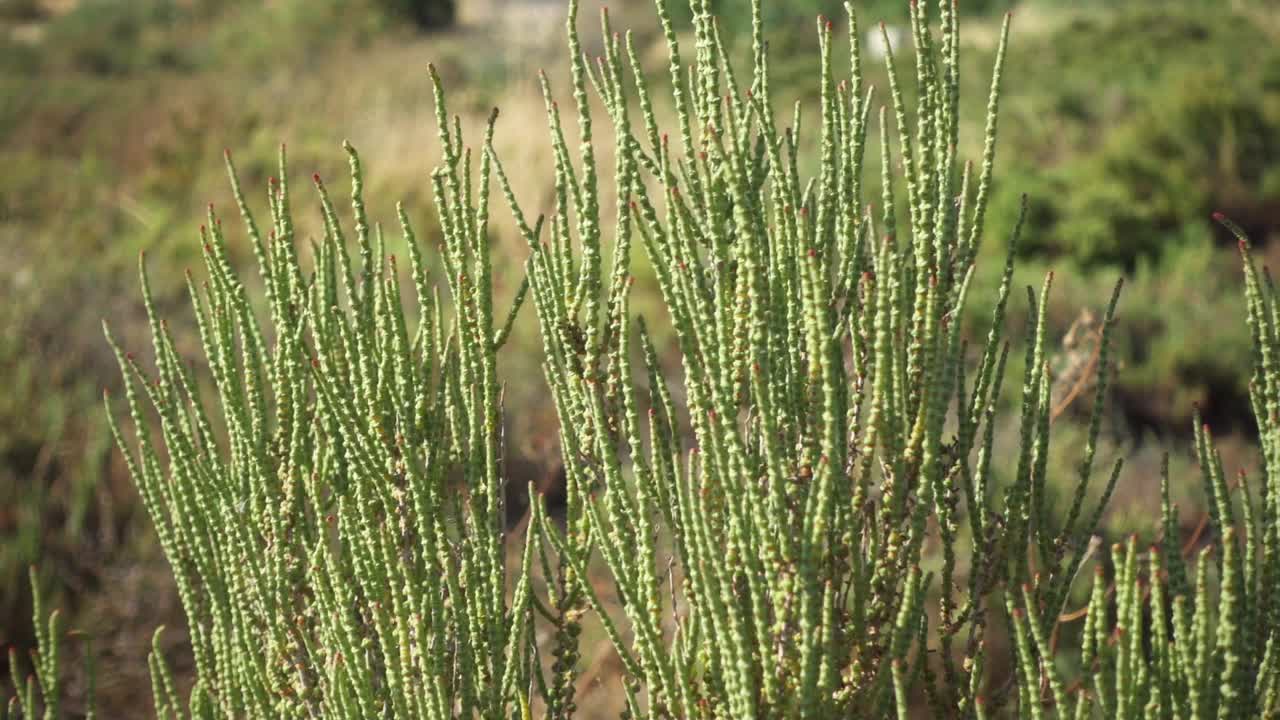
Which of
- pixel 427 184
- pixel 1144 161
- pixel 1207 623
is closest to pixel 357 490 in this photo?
pixel 1207 623

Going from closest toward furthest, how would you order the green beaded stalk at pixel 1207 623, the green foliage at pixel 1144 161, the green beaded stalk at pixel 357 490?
the green beaded stalk at pixel 1207 623
the green beaded stalk at pixel 357 490
the green foliage at pixel 1144 161

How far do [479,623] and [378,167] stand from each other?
10.6 m

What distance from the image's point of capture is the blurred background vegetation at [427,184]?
4555 mm

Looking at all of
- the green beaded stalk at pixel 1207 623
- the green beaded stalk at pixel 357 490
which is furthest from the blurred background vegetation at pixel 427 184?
the green beaded stalk at pixel 1207 623

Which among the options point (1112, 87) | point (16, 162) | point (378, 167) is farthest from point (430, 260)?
point (1112, 87)

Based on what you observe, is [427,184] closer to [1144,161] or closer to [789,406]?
[1144,161]

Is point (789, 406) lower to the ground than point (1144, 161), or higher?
higher

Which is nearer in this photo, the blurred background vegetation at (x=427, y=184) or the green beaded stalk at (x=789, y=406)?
the green beaded stalk at (x=789, y=406)

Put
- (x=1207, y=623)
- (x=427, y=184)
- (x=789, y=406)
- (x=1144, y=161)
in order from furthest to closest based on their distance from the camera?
(x=427, y=184)
(x=1144, y=161)
(x=789, y=406)
(x=1207, y=623)

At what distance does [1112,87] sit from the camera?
12.1m

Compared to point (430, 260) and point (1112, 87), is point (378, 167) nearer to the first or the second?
point (430, 260)

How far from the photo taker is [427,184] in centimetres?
1113

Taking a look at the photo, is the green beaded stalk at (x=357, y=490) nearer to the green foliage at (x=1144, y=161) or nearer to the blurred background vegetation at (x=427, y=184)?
the blurred background vegetation at (x=427, y=184)

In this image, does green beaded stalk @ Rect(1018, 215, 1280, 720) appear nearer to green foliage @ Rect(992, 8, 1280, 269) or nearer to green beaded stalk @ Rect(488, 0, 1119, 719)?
green beaded stalk @ Rect(488, 0, 1119, 719)
